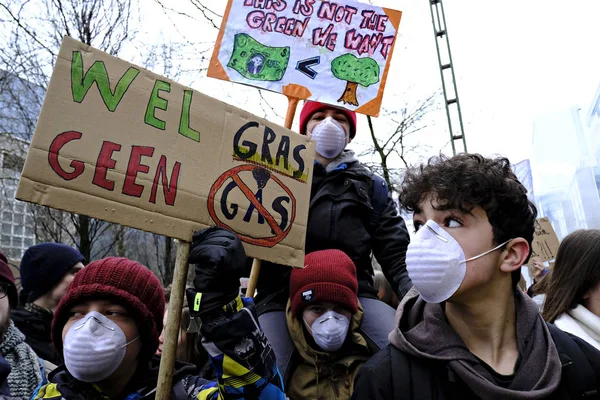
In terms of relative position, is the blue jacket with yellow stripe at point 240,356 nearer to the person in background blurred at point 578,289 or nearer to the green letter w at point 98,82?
the green letter w at point 98,82

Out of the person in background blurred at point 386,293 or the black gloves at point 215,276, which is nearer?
the black gloves at point 215,276

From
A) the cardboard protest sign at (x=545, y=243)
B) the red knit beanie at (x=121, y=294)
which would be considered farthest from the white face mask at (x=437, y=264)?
the cardboard protest sign at (x=545, y=243)

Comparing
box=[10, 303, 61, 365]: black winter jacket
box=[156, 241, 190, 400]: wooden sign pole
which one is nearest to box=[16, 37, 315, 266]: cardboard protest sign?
box=[156, 241, 190, 400]: wooden sign pole

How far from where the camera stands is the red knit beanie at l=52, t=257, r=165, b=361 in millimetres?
2334

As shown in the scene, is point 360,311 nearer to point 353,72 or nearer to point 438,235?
point 438,235

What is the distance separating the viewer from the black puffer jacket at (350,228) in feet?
10.4

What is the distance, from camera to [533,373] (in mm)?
1741

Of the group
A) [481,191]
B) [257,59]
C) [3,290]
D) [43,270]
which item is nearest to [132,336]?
[3,290]

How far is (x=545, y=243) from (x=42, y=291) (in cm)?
542

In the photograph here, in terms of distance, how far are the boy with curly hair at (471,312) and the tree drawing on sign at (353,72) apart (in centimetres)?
167

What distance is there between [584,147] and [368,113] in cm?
397

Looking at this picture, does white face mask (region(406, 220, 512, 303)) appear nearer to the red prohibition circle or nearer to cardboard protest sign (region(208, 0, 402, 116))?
the red prohibition circle

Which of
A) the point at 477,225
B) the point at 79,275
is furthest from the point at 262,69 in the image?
the point at 477,225

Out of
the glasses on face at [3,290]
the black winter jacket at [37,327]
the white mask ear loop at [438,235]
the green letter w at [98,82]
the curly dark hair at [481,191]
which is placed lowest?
the black winter jacket at [37,327]
